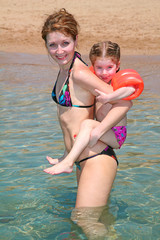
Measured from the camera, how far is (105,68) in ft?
11.6

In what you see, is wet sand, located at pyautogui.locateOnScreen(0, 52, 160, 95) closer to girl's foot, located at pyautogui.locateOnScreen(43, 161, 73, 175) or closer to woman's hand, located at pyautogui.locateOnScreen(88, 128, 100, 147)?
woman's hand, located at pyautogui.locateOnScreen(88, 128, 100, 147)

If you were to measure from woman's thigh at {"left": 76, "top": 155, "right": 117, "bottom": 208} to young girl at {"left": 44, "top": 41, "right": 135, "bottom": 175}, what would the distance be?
133 millimetres

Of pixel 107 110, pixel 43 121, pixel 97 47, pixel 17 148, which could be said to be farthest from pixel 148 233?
pixel 43 121

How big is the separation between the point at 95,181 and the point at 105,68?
0.93 metres

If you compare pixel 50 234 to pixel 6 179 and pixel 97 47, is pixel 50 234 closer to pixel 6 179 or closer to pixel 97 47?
pixel 6 179

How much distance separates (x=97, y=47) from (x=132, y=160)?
2365 mm

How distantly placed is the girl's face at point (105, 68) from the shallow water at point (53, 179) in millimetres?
1282

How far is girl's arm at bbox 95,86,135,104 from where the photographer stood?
3299 millimetres

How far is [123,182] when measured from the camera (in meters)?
4.88

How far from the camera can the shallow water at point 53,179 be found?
3.90 m

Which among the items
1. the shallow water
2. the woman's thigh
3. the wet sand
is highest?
the woman's thigh

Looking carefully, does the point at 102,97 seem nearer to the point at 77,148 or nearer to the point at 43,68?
the point at 77,148

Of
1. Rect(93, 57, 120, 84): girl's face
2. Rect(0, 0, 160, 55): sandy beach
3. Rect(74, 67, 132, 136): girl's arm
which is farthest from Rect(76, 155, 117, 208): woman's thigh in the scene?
Rect(0, 0, 160, 55): sandy beach

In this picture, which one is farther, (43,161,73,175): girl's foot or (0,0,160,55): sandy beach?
(0,0,160,55): sandy beach
